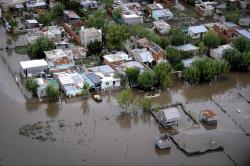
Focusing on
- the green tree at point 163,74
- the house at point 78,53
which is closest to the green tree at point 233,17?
the green tree at point 163,74

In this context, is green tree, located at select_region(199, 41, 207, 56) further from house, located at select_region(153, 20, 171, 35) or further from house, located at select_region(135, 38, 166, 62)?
house, located at select_region(153, 20, 171, 35)

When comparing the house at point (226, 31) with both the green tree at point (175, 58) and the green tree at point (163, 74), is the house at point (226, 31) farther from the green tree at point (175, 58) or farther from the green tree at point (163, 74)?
the green tree at point (163, 74)

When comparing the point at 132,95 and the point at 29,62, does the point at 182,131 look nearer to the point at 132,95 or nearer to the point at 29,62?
the point at 132,95

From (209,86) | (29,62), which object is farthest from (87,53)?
(209,86)

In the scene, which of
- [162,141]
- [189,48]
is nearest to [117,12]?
[189,48]

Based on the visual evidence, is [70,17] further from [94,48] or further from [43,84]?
[43,84]

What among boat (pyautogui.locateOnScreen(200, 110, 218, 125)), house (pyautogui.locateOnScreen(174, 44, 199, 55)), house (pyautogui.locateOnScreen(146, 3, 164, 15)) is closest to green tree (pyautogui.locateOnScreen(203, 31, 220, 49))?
house (pyautogui.locateOnScreen(174, 44, 199, 55))

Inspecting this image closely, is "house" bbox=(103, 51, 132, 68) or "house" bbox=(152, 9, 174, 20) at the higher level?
"house" bbox=(152, 9, 174, 20)
